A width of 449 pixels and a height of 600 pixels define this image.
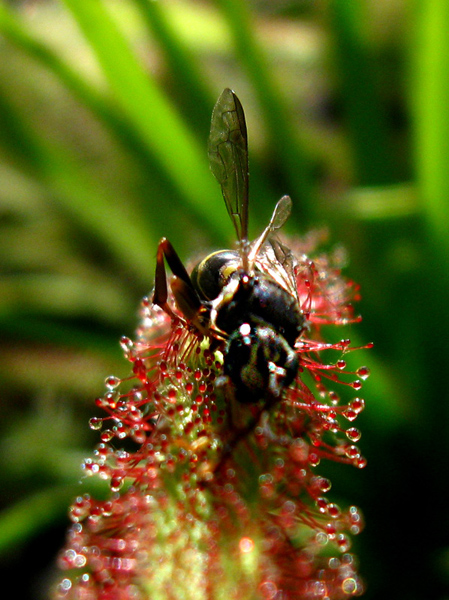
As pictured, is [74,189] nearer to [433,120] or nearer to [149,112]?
[149,112]

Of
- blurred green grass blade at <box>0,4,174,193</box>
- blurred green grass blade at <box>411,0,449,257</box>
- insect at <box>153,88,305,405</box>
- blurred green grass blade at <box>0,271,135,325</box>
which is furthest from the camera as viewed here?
blurred green grass blade at <box>0,271,135,325</box>

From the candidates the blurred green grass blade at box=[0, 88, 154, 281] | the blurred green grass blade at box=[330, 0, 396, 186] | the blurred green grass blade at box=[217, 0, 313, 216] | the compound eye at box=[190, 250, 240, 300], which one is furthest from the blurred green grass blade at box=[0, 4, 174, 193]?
the compound eye at box=[190, 250, 240, 300]

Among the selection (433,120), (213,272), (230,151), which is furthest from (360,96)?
(213,272)

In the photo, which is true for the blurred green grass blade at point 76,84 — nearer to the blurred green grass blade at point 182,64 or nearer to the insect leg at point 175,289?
the blurred green grass blade at point 182,64

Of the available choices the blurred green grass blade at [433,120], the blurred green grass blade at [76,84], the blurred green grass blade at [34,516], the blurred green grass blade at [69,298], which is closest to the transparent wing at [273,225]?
the blurred green grass blade at [433,120]

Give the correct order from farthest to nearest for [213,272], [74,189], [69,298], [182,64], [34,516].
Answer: [69,298]
[74,189]
[182,64]
[34,516]
[213,272]

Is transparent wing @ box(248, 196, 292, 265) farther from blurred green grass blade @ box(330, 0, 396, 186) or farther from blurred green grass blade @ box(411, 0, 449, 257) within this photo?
blurred green grass blade @ box(330, 0, 396, 186)
